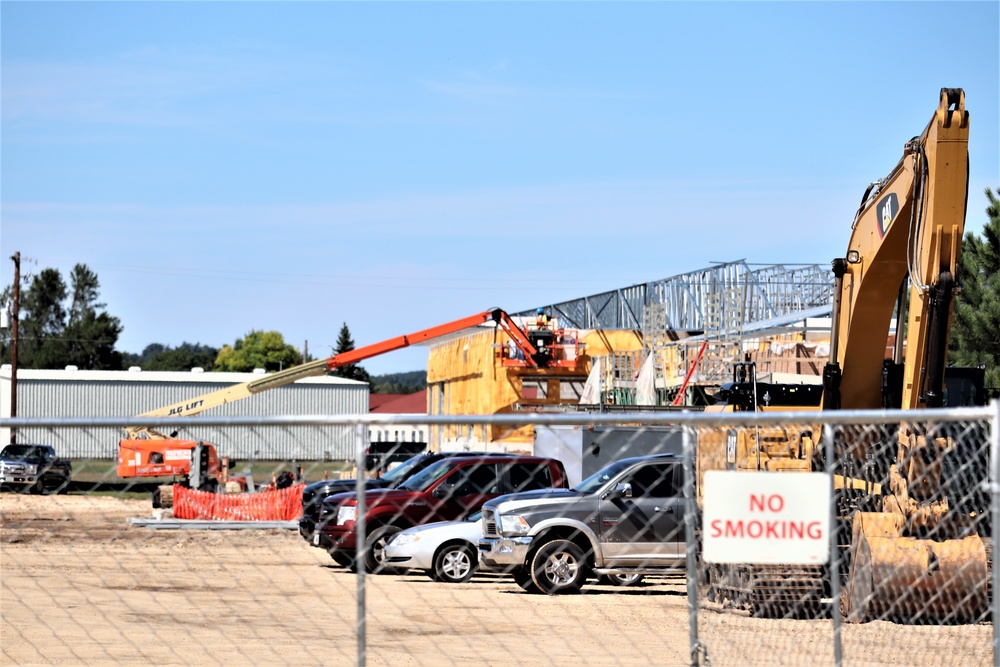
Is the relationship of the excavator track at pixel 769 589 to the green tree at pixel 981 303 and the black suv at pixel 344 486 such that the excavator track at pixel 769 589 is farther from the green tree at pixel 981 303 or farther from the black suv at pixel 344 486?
the green tree at pixel 981 303

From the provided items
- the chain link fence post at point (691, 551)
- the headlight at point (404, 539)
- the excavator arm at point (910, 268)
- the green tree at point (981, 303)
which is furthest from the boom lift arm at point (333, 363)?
the chain link fence post at point (691, 551)

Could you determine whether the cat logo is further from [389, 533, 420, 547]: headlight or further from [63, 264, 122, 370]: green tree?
[63, 264, 122, 370]: green tree

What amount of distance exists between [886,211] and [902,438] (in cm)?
261

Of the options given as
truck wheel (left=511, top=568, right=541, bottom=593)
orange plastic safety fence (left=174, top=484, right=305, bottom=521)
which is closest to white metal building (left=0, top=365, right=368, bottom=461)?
orange plastic safety fence (left=174, top=484, right=305, bottom=521)

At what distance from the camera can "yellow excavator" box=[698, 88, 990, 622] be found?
1157 centimetres

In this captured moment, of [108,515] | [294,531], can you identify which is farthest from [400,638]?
[294,531]

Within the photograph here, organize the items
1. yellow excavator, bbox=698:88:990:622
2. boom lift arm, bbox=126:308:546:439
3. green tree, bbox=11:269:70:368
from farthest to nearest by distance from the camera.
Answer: green tree, bbox=11:269:70:368 → boom lift arm, bbox=126:308:546:439 → yellow excavator, bbox=698:88:990:622

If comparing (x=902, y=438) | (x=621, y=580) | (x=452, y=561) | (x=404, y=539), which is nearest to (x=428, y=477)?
(x=404, y=539)

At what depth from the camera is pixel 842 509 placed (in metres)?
13.0

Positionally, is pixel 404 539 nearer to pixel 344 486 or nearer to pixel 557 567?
pixel 557 567

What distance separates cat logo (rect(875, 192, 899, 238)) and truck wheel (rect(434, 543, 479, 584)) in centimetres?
738

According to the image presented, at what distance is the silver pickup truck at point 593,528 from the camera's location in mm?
15617

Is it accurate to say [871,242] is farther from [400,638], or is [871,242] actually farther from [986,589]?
[400,638]

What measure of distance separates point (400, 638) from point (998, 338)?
71.8ft
